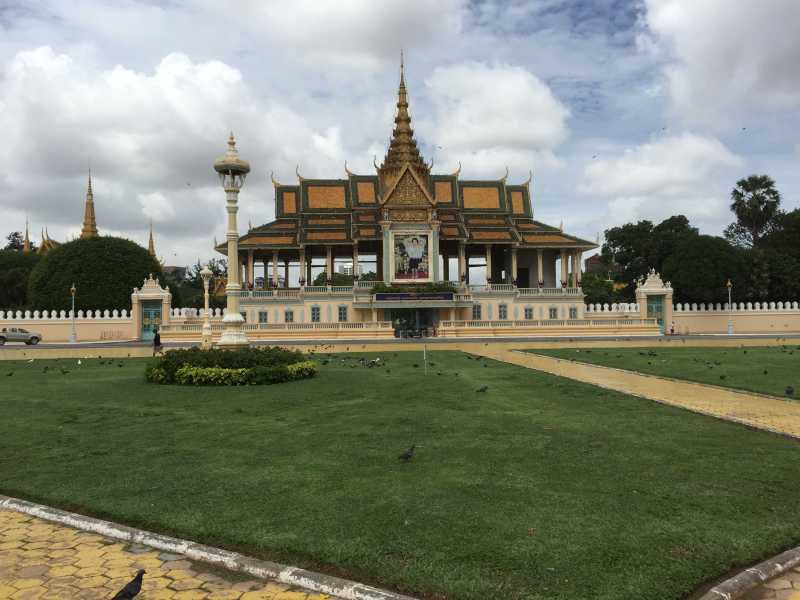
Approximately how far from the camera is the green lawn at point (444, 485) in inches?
173

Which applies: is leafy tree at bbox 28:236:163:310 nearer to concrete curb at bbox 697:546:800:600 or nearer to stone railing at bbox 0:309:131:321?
stone railing at bbox 0:309:131:321

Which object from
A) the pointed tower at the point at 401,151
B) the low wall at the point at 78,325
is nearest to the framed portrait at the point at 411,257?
the pointed tower at the point at 401,151

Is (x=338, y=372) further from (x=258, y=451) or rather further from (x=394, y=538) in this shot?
(x=394, y=538)

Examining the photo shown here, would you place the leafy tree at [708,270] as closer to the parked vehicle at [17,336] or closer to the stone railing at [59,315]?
the stone railing at [59,315]

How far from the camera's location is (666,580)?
162 inches

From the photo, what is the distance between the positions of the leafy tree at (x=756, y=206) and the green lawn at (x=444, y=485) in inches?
2509

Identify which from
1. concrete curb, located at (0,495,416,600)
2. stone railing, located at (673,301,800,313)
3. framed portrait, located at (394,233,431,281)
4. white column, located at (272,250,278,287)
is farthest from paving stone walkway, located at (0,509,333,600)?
stone railing, located at (673,301,800,313)

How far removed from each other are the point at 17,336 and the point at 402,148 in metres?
33.7

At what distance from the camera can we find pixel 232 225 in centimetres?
1739

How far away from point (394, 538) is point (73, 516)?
2975mm

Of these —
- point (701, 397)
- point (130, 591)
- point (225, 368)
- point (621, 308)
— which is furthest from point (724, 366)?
point (621, 308)

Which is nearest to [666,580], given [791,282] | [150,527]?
[150,527]

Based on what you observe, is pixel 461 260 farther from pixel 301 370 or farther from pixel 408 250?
pixel 301 370

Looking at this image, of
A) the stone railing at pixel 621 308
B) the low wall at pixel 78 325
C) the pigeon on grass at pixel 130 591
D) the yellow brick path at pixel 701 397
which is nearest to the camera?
the pigeon on grass at pixel 130 591
